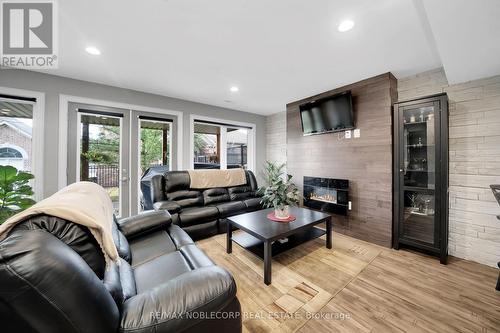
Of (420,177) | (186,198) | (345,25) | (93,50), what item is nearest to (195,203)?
(186,198)

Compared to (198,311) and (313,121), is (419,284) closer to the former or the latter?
(198,311)

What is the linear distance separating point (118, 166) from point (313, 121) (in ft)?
11.8

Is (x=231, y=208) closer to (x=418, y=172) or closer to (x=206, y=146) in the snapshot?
(x=206, y=146)

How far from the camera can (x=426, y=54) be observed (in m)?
2.22

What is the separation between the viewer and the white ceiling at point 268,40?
1552mm

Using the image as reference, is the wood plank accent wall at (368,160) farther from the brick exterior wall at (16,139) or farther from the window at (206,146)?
the brick exterior wall at (16,139)

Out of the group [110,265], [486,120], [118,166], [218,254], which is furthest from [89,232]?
[486,120]

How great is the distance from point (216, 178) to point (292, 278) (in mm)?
2311

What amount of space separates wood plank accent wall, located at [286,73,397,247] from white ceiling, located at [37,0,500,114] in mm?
301

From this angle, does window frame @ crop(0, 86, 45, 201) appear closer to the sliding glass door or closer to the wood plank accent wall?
the sliding glass door

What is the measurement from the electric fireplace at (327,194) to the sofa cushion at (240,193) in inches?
44.6

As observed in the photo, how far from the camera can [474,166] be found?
230 centimetres

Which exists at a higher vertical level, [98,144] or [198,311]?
[98,144]

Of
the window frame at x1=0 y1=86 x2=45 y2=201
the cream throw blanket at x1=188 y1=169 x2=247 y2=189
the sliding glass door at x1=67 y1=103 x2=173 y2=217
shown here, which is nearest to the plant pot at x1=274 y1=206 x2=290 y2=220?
the cream throw blanket at x1=188 y1=169 x2=247 y2=189
